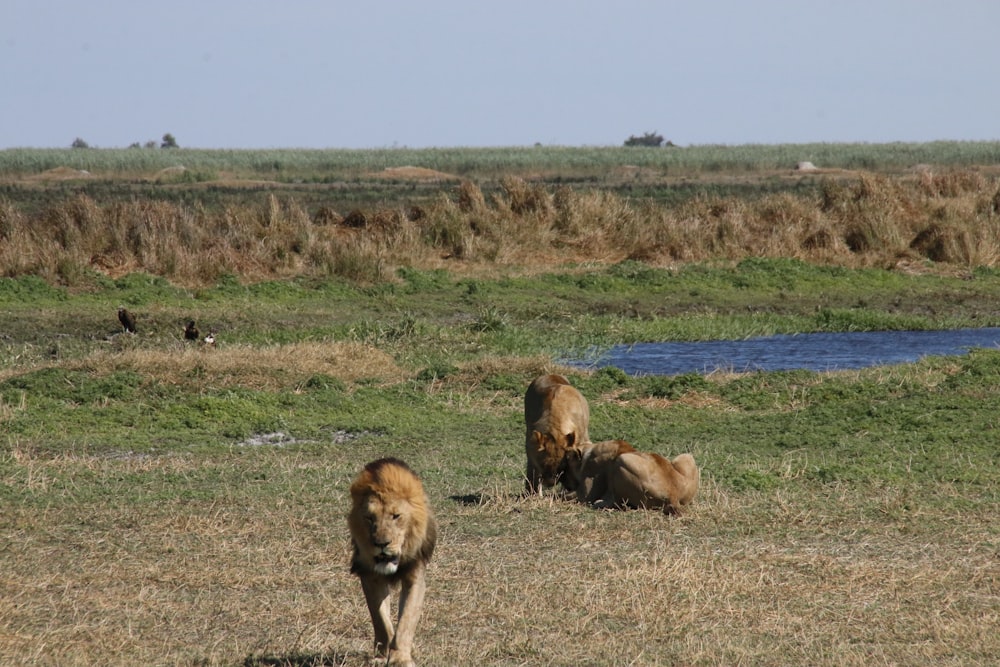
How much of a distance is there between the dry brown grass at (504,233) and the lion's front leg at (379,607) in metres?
17.1

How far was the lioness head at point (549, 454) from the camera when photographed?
9.65 metres

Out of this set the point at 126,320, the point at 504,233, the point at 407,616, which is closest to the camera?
the point at 407,616

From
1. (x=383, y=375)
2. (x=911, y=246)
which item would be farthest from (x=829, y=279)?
(x=383, y=375)

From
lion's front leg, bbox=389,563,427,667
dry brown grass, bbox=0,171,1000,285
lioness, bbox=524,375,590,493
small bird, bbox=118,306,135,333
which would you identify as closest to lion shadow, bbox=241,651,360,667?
lion's front leg, bbox=389,563,427,667

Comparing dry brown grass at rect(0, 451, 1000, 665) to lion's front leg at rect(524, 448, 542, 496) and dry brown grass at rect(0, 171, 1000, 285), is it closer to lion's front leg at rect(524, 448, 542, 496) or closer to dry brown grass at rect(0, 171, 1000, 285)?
lion's front leg at rect(524, 448, 542, 496)

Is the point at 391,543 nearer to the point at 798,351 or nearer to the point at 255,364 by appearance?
the point at 255,364

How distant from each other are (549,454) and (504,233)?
17844mm

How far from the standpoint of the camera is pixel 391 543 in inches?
218

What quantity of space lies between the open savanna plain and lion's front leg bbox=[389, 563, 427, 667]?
314mm

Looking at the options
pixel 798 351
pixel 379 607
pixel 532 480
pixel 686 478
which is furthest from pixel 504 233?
pixel 379 607

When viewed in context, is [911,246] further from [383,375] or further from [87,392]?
[87,392]

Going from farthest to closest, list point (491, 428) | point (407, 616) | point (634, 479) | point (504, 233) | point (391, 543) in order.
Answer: point (504, 233)
point (491, 428)
point (634, 479)
point (407, 616)
point (391, 543)

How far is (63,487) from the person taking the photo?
9.93 metres

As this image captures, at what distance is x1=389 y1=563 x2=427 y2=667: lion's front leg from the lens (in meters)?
5.81
